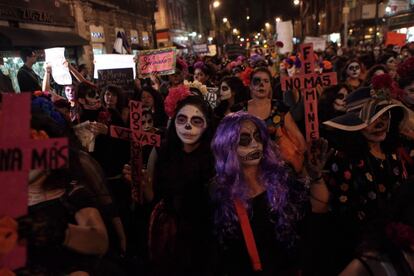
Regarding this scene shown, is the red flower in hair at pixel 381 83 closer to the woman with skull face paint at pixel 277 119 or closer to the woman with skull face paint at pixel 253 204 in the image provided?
the woman with skull face paint at pixel 277 119

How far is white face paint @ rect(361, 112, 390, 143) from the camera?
2961 millimetres

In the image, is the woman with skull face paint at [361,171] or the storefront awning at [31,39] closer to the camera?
the woman with skull face paint at [361,171]

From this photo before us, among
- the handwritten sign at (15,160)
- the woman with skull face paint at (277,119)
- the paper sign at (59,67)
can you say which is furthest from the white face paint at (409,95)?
the paper sign at (59,67)

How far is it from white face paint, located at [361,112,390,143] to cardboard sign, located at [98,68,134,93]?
554cm

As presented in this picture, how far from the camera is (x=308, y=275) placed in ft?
11.9

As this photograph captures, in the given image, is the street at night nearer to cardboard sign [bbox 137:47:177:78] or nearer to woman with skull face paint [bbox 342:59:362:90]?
woman with skull face paint [bbox 342:59:362:90]

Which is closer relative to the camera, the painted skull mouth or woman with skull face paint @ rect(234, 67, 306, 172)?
the painted skull mouth

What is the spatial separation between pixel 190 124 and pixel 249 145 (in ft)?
3.04

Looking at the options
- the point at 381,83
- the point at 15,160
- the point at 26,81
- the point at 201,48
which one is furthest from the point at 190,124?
the point at 201,48

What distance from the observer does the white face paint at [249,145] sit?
258cm

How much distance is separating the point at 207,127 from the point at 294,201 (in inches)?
46.4

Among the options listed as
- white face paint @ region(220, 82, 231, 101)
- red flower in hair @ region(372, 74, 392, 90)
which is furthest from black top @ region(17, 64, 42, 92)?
red flower in hair @ region(372, 74, 392, 90)

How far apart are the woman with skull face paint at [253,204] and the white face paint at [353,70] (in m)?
5.11

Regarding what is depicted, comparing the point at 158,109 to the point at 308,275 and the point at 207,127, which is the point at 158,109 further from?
the point at 308,275
